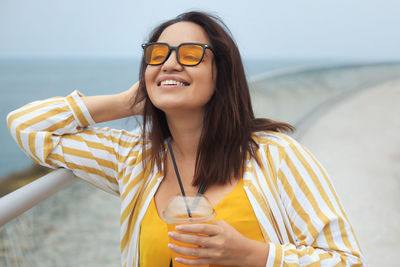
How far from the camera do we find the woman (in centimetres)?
133

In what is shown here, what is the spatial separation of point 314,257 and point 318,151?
14.8 ft

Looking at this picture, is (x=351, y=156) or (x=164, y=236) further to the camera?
(x=351, y=156)

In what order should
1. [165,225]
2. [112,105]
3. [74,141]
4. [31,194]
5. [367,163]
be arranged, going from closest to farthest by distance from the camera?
[31,194] → [165,225] → [74,141] → [112,105] → [367,163]

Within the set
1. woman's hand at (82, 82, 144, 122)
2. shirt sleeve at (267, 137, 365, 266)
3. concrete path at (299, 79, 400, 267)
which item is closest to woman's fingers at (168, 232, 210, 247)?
shirt sleeve at (267, 137, 365, 266)

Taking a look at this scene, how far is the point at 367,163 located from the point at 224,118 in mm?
4116

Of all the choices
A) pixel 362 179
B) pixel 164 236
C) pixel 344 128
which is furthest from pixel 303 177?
pixel 344 128

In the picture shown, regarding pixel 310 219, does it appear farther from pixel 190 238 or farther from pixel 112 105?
pixel 112 105

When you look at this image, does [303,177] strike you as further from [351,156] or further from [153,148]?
[351,156]

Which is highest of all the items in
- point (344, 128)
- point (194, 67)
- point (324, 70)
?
point (194, 67)

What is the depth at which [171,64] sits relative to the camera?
1.48 meters

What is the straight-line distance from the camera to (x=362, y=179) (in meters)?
4.64

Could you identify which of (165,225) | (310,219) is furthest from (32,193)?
(310,219)

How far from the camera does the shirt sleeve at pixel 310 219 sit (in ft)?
4.25

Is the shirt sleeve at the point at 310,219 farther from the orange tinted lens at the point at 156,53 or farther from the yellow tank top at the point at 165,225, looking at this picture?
the orange tinted lens at the point at 156,53
